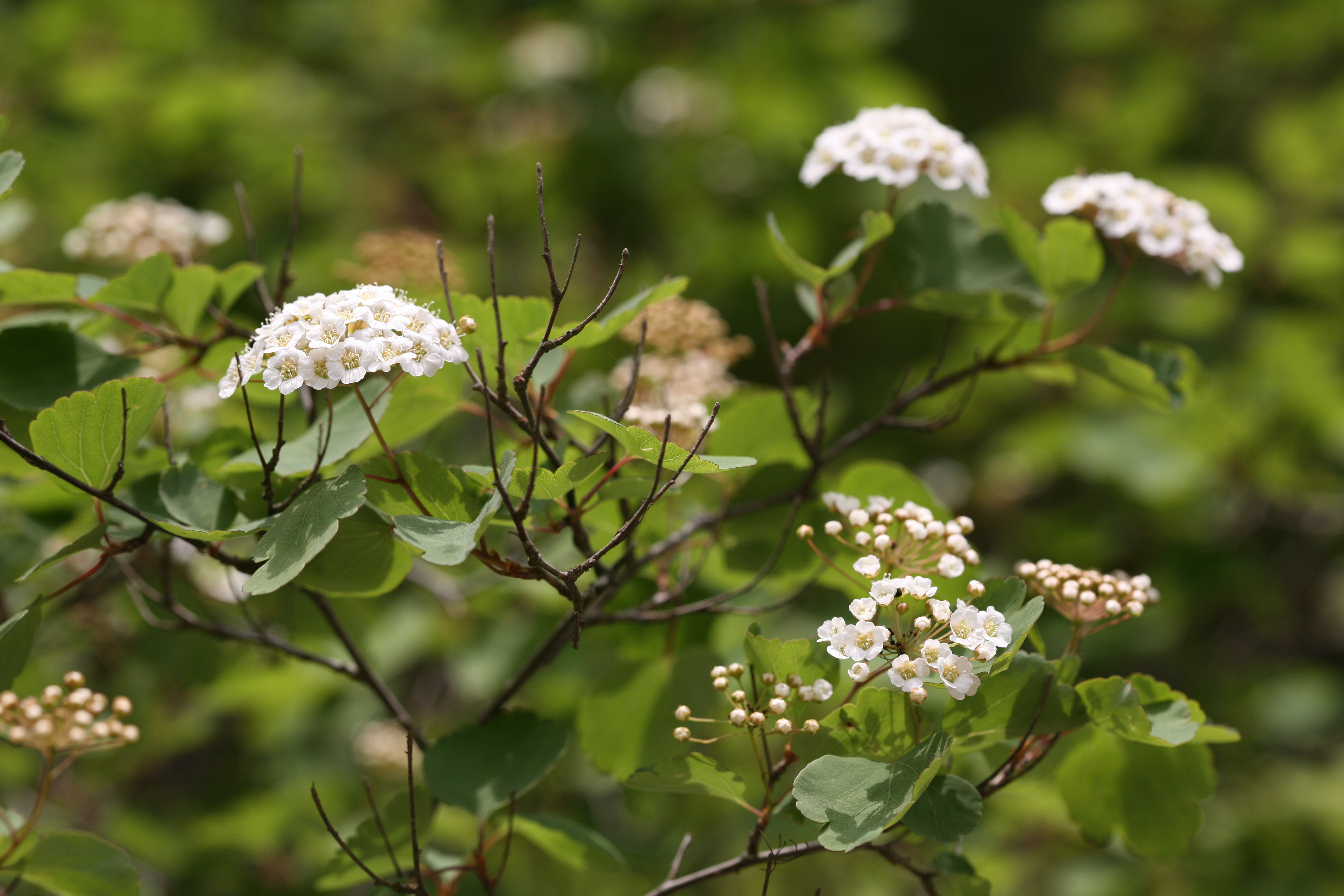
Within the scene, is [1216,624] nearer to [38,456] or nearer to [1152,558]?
[1152,558]

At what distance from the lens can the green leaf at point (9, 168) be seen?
38.5 inches

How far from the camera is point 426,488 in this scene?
0.98 m

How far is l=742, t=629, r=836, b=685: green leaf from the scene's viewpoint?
952 mm

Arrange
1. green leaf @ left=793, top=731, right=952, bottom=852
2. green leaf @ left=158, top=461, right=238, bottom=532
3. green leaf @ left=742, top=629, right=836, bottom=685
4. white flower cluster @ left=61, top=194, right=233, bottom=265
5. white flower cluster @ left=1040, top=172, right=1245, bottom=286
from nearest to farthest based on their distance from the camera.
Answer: green leaf @ left=793, top=731, right=952, bottom=852
green leaf @ left=742, top=629, right=836, bottom=685
green leaf @ left=158, top=461, right=238, bottom=532
white flower cluster @ left=1040, top=172, right=1245, bottom=286
white flower cluster @ left=61, top=194, right=233, bottom=265

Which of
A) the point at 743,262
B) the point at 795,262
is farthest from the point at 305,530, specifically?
the point at 743,262

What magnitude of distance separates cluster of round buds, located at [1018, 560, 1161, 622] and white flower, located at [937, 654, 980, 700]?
22 centimetres

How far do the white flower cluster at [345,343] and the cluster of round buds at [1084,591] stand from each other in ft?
2.16

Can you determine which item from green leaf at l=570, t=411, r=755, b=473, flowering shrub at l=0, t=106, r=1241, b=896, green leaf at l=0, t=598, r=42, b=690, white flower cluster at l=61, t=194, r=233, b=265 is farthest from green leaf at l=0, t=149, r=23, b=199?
white flower cluster at l=61, t=194, r=233, b=265

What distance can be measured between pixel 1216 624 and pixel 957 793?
9.70 feet

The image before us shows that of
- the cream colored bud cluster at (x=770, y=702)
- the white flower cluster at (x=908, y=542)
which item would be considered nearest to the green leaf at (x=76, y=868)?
the cream colored bud cluster at (x=770, y=702)

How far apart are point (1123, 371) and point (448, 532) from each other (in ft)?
3.15

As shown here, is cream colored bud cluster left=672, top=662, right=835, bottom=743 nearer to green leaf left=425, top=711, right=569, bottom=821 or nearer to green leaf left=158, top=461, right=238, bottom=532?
green leaf left=425, top=711, right=569, bottom=821

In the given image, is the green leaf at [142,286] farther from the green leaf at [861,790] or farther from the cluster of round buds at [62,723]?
the green leaf at [861,790]

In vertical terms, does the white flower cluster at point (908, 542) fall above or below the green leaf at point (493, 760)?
above
